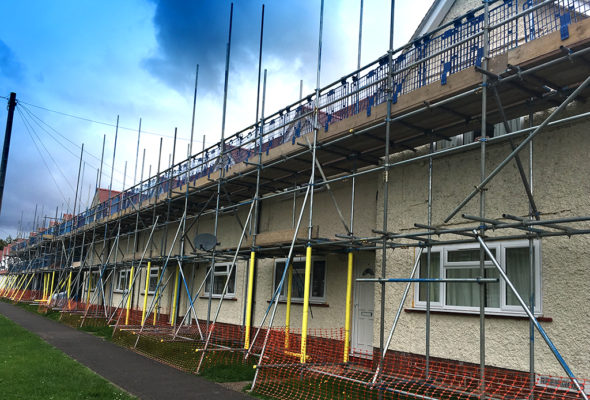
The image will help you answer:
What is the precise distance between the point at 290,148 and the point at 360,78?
2.17 metres

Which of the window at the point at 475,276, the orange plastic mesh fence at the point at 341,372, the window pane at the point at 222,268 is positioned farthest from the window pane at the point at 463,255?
the window pane at the point at 222,268

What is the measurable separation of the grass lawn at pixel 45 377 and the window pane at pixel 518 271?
566 centimetres

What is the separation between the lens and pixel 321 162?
34.8 feet

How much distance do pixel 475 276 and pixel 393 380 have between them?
2048 millimetres

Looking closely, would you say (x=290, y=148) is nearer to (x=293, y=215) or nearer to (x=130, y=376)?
(x=293, y=215)

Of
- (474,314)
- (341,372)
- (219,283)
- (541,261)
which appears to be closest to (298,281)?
(341,372)

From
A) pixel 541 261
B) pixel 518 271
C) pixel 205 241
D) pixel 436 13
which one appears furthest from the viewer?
pixel 205 241

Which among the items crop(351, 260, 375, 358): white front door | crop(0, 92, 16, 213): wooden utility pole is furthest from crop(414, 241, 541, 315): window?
crop(0, 92, 16, 213): wooden utility pole

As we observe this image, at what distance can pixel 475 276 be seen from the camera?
7.77m

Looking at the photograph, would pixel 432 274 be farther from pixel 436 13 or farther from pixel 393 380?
pixel 436 13

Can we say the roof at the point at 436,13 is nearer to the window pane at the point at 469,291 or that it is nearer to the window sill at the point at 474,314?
the window pane at the point at 469,291

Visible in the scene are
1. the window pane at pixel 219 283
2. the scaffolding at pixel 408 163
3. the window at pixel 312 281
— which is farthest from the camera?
the window pane at pixel 219 283

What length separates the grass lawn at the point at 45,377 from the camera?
7.14m

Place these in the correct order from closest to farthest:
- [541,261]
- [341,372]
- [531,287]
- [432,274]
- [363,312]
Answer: [531,287]
[541,261]
[341,372]
[432,274]
[363,312]
